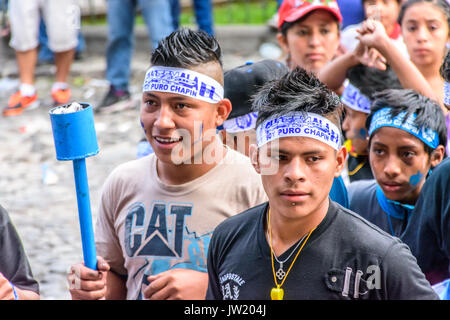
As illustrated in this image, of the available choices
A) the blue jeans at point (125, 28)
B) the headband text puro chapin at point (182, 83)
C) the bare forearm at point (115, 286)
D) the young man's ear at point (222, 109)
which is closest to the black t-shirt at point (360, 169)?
the young man's ear at point (222, 109)

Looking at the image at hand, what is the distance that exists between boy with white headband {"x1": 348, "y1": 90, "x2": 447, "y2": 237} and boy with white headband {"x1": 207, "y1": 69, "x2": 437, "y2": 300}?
2.38ft

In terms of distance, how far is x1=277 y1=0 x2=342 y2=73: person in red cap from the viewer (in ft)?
15.1

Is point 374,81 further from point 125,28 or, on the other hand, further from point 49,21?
point 49,21

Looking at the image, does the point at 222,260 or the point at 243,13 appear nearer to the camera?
the point at 222,260

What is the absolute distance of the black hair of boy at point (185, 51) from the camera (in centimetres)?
310

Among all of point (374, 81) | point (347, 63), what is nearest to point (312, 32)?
point (347, 63)

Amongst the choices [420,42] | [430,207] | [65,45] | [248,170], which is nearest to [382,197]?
[430,207]

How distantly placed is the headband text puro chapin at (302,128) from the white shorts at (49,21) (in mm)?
5237

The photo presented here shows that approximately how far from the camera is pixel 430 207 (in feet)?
9.72

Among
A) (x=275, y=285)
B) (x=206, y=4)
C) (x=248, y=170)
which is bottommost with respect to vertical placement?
(x=275, y=285)

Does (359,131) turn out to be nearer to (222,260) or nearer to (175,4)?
(222,260)

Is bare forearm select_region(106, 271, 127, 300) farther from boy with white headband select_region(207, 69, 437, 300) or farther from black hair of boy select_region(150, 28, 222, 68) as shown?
black hair of boy select_region(150, 28, 222, 68)

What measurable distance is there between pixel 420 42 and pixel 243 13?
19.9 ft

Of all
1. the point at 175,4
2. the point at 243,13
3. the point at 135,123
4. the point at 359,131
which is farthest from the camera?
the point at 243,13
